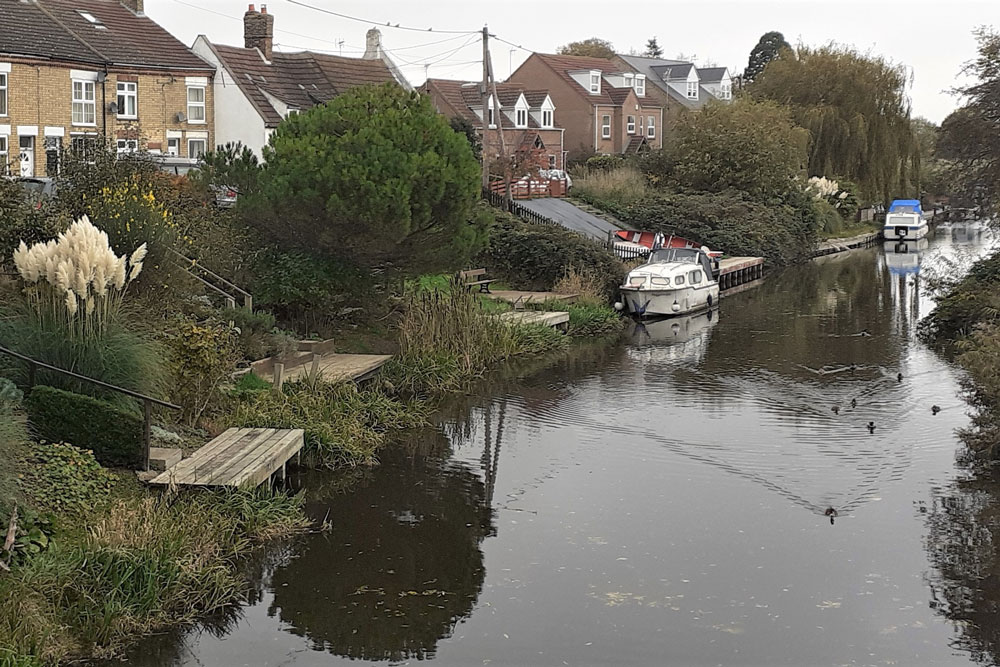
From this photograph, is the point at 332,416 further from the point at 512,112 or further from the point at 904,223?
the point at 512,112

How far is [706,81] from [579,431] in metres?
72.5

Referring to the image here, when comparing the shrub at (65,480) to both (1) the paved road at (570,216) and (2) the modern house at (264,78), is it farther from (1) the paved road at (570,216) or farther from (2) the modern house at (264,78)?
(2) the modern house at (264,78)

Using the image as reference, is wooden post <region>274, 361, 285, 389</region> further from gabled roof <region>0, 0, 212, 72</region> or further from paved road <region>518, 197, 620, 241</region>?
gabled roof <region>0, 0, 212, 72</region>

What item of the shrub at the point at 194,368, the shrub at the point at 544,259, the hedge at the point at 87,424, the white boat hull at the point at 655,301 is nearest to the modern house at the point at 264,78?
the shrub at the point at 544,259

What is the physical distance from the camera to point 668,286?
2878 centimetres

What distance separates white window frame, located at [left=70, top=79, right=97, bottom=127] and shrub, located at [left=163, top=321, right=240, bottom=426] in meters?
27.2

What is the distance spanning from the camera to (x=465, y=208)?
19562mm

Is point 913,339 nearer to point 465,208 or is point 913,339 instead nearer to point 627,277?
point 627,277

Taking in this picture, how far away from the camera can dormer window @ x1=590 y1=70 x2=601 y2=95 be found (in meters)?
67.5

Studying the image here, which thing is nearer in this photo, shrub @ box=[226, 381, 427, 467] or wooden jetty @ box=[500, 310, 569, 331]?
shrub @ box=[226, 381, 427, 467]

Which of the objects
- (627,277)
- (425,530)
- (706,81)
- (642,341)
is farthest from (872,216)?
(425,530)

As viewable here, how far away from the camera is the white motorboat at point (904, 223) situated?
54.6 m

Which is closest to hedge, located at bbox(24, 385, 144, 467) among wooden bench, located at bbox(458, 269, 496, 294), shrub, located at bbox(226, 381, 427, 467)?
shrub, located at bbox(226, 381, 427, 467)

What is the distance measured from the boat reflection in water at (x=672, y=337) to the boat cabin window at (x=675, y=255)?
4.84 ft
